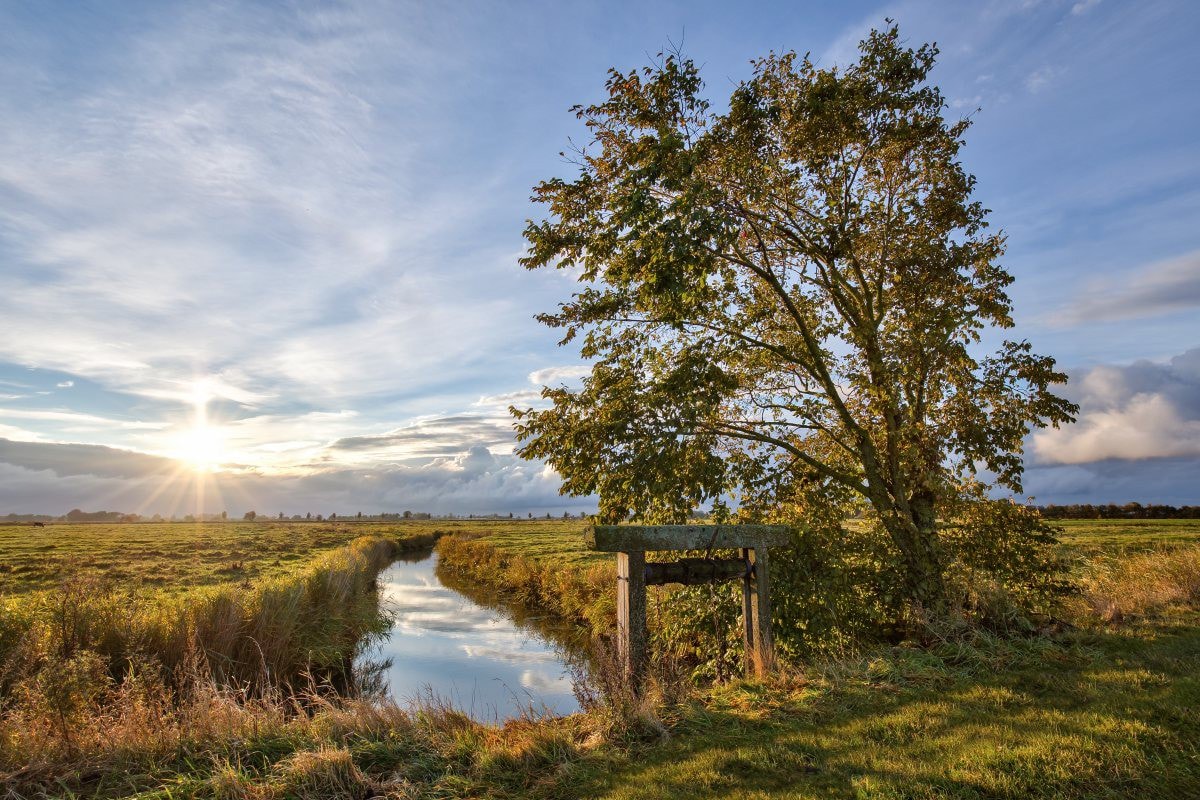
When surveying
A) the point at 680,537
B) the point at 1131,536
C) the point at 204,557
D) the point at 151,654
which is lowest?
the point at 151,654

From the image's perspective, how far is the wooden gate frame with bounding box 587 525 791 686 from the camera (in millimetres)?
8242

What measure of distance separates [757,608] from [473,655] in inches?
609

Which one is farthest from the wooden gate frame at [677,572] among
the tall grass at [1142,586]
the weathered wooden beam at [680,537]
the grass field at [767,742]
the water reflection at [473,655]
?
the tall grass at [1142,586]

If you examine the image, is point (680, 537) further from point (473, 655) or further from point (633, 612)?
point (473, 655)

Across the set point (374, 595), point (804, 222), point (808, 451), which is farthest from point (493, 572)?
point (804, 222)

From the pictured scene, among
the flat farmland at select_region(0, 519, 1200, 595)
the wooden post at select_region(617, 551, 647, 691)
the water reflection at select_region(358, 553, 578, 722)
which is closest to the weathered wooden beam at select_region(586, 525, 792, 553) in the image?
the wooden post at select_region(617, 551, 647, 691)

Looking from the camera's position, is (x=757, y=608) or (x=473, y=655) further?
(x=473, y=655)

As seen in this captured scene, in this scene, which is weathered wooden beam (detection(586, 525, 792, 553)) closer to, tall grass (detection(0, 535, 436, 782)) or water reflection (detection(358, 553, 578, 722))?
tall grass (detection(0, 535, 436, 782))

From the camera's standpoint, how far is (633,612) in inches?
325

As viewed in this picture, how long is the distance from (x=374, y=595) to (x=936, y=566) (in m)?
25.8

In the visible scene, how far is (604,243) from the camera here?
40.5ft

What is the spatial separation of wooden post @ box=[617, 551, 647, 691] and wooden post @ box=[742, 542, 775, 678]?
7.17 feet

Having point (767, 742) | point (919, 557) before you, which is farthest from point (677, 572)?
point (919, 557)

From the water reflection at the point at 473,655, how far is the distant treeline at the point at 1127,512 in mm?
44163
